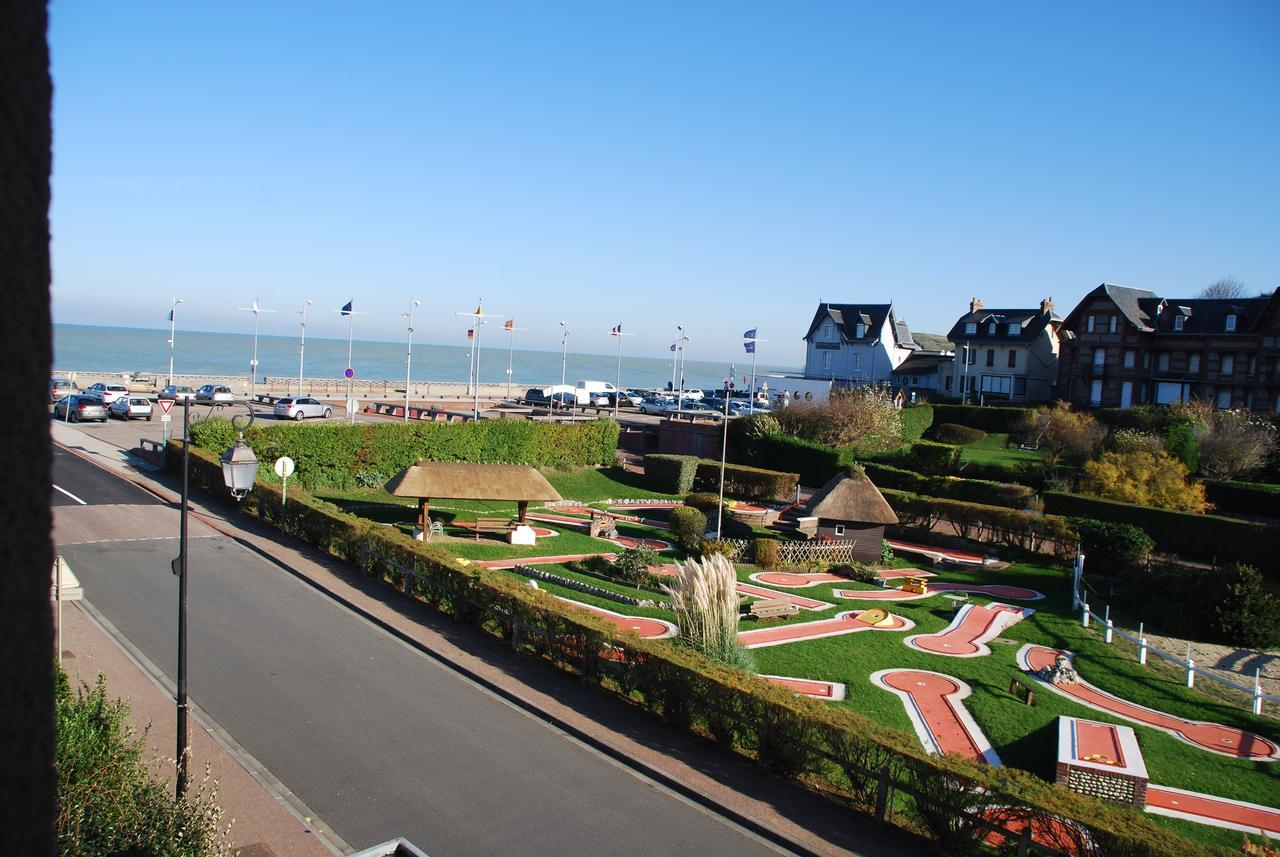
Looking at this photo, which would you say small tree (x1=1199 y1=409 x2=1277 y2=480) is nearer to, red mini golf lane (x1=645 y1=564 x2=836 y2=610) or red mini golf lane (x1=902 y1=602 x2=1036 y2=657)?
red mini golf lane (x1=902 y1=602 x2=1036 y2=657)

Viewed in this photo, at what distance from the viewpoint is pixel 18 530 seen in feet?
9.24

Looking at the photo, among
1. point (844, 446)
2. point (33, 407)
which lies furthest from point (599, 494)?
point (33, 407)

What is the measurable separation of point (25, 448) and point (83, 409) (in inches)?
1943

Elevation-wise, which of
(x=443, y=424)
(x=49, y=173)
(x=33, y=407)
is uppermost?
(x=49, y=173)

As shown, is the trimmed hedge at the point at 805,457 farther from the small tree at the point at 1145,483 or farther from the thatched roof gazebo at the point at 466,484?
the thatched roof gazebo at the point at 466,484

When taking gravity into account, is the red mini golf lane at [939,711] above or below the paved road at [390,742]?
below

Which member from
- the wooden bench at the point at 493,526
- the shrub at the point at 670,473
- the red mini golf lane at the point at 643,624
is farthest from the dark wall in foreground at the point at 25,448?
the shrub at the point at 670,473

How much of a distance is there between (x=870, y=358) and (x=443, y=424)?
43.3 meters

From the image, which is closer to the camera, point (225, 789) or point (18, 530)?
point (18, 530)

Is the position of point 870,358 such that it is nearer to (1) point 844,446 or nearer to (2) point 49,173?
(1) point 844,446

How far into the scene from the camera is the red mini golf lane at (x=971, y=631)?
2145cm

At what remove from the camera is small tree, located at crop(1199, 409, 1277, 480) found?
4003 centimetres

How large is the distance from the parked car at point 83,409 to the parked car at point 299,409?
8.86 meters

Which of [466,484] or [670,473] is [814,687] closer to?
[466,484]
